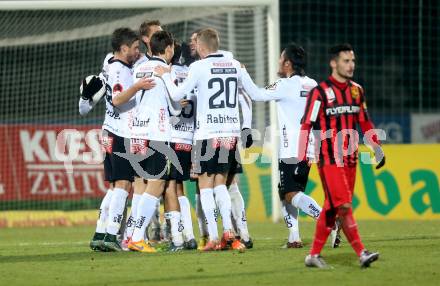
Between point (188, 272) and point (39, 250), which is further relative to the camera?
point (39, 250)

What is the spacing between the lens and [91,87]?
11750 millimetres

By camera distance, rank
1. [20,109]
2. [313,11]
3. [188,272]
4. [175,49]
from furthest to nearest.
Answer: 1. [313,11]
2. [20,109]
3. [175,49]
4. [188,272]

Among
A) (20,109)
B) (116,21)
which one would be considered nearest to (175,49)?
(116,21)

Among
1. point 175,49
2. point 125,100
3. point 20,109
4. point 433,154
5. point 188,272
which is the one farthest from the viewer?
point 20,109

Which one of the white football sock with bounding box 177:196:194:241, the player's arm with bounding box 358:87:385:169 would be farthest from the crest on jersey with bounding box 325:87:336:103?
the white football sock with bounding box 177:196:194:241

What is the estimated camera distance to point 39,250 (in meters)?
12.2

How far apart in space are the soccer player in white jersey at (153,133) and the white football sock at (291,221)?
4.60ft

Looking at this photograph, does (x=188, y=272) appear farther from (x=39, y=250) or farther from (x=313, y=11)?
(x=313, y=11)

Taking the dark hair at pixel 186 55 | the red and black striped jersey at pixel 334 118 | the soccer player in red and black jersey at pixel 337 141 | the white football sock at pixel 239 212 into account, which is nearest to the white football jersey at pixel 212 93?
the white football sock at pixel 239 212

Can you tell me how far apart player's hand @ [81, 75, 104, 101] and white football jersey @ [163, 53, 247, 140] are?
40.5 inches

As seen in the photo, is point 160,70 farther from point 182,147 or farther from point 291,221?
point 291,221

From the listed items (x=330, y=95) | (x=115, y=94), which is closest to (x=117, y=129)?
(x=115, y=94)

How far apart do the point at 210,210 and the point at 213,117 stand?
0.95 metres

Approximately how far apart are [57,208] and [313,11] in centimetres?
1496
